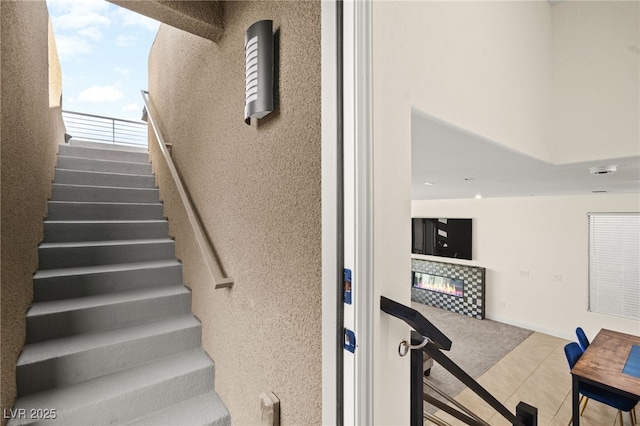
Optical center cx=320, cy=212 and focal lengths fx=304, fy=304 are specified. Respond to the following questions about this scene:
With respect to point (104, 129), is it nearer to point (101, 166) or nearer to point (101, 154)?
point (101, 154)

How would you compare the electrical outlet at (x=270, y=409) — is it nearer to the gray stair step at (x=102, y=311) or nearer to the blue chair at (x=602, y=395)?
the gray stair step at (x=102, y=311)

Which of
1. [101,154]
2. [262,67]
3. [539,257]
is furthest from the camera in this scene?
[539,257]

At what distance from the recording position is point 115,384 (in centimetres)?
160

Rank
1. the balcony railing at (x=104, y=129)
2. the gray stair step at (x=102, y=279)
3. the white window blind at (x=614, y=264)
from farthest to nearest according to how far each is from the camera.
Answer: the balcony railing at (x=104, y=129) < the white window blind at (x=614, y=264) < the gray stair step at (x=102, y=279)

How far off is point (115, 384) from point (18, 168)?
1224mm

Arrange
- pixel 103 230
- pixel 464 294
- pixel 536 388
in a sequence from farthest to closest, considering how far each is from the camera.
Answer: pixel 464 294 → pixel 536 388 → pixel 103 230

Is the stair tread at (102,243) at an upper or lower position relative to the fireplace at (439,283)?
upper

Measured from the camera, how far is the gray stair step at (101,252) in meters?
2.15

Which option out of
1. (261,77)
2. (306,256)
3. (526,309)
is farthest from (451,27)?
(526,309)

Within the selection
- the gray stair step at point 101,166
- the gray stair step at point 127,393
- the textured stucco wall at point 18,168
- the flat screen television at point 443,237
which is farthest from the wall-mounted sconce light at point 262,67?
the flat screen television at point 443,237

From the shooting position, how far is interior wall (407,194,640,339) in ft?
16.7

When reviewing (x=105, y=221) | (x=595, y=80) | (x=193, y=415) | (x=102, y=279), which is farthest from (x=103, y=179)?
(x=595, y=80)

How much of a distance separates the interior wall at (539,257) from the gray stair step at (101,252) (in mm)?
6040

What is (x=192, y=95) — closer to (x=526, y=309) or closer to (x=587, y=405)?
(x=587, y=405)
